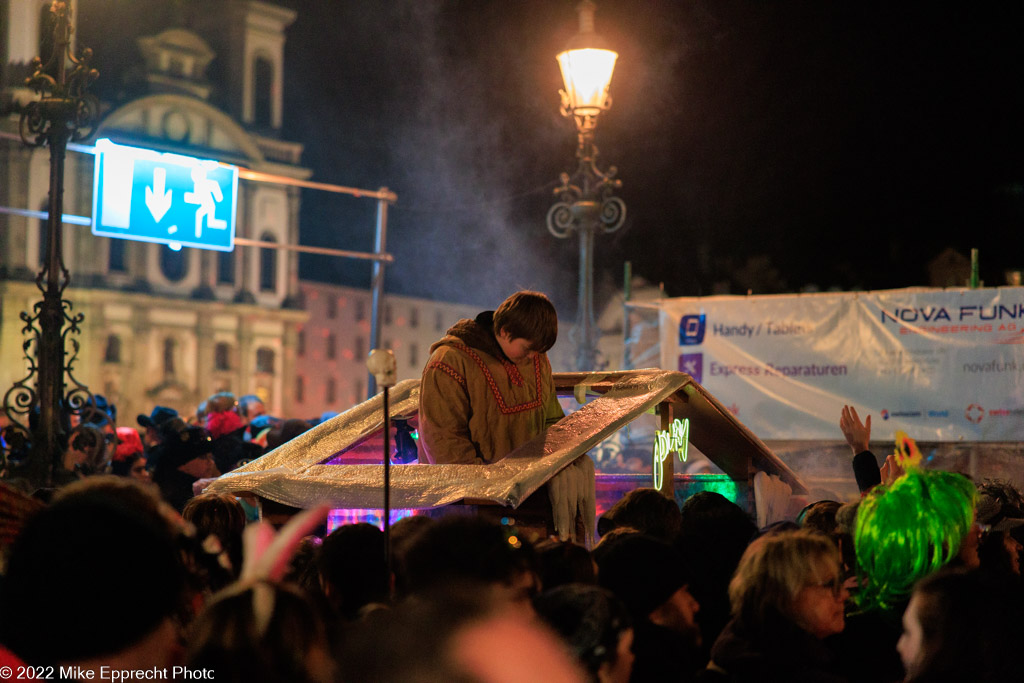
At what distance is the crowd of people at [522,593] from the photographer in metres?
1.33

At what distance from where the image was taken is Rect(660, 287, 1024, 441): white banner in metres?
11.6

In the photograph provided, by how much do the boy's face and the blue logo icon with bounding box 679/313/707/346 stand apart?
8.00m

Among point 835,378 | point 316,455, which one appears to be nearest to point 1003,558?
point 316,455

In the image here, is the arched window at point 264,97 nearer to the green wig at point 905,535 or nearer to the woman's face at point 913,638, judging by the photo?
the green wig at point 905,535

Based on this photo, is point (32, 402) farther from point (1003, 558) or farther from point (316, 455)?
point (1003, 558)

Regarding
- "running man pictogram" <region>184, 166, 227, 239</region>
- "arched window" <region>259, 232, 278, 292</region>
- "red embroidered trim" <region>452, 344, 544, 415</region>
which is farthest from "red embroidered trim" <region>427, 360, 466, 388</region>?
"arched window" <region>259, 232, 278, 292</region>

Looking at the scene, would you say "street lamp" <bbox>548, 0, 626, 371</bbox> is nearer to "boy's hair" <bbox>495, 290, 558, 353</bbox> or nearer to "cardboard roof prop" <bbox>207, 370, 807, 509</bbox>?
"cardboard roof prop" <bbox>207, 370, 807, 509</bbox>

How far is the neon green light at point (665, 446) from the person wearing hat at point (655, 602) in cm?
261

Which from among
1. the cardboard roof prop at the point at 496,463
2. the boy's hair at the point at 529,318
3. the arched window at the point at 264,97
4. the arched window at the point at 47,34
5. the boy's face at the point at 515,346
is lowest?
the cardboard roof prop at the point at 496,463

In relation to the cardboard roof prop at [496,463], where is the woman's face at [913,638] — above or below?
below

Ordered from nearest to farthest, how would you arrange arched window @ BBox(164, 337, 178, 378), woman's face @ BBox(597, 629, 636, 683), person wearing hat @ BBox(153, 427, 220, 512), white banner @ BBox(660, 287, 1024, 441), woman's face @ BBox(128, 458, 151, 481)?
woman's face @ BBox(597, 629, 636, 683)
person wearing hat @ BBox(153, 427, 220, 512)
woman's face @ BBox(128, 458, 151, 481)
white banner @ BBox(660, 287, 1024, 441)
arched window @ BBox(164, 337, 178, 378)

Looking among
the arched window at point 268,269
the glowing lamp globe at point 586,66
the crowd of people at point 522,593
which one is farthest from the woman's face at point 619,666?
the arched window at point 268,269

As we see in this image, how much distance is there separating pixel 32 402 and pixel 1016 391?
9.20 metres

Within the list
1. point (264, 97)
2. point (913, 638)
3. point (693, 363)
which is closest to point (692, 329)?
point (693, 363)
